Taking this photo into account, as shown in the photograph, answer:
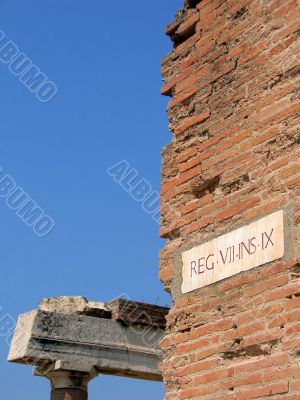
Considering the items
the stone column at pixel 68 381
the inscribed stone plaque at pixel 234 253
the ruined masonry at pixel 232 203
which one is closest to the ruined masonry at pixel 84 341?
the stone column at pixel 68 381

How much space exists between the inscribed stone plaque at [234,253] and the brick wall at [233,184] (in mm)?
59

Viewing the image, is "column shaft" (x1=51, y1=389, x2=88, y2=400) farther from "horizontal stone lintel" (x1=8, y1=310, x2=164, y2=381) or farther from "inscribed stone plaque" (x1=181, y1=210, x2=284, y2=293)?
"inscribed stone plaque" (x1=181, y1=210, x2=284, y2=293)

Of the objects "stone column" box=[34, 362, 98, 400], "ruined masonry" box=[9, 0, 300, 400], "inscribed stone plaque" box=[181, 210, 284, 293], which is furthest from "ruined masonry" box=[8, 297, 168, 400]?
"inscribed stone plaque" box=[181, 210, 284, 293]

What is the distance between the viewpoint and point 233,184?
5.43 m

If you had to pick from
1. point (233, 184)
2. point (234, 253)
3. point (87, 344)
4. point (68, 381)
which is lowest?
point (234, 253)

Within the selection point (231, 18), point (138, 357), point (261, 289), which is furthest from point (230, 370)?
point (138, 357)

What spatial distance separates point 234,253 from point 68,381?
594cm

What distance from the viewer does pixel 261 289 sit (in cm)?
493

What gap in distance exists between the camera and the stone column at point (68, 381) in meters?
10.3

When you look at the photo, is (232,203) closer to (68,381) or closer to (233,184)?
(233,184)

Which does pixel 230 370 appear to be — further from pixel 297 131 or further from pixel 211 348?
pixel 297 131

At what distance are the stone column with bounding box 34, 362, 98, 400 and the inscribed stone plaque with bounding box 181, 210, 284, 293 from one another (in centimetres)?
519

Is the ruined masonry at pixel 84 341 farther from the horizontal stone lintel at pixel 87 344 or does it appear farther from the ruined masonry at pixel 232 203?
the ruined masonry at pixel 232 203

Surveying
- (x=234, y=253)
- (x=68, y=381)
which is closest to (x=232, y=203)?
(x=234, y=253)
